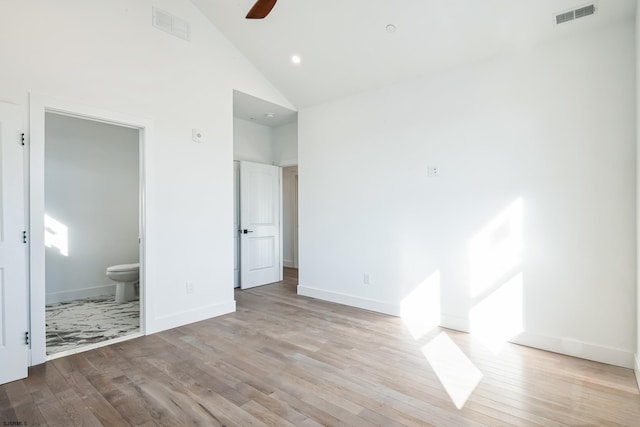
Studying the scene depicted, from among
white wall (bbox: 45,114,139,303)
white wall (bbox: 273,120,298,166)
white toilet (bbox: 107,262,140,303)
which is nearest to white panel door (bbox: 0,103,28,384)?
white toilet (bbox: 107,262,140,303)

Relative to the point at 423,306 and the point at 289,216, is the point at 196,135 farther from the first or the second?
the point at 289,216

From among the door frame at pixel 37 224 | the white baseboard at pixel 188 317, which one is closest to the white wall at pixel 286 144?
the white baseboard at pixel 188 317

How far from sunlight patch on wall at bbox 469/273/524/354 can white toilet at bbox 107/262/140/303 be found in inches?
166

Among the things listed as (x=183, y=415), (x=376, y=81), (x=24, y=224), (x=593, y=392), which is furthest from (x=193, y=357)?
(x=376, y=81)

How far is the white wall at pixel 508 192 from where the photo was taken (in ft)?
8.75

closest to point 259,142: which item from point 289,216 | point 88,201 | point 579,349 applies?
point 289,216

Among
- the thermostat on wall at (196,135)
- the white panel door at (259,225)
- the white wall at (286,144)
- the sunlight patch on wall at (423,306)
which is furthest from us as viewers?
the white wall at (286,144)

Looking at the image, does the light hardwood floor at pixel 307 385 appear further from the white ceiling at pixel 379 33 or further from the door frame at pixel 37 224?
the white ceiling at pixel 379 33

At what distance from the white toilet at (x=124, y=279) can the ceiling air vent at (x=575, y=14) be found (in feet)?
17.5

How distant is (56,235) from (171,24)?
3200mm

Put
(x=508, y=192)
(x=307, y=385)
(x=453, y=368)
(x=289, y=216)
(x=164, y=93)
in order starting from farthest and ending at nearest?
1. (x=289, y=216)
2. (x=164, y=93)
3. (x=508, y=192)
4. (x=453, y=368)
5. (x=307, y=385)

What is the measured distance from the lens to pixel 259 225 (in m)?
5.51

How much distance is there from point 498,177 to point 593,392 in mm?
1839

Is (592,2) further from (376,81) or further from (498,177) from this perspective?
(376,81)
